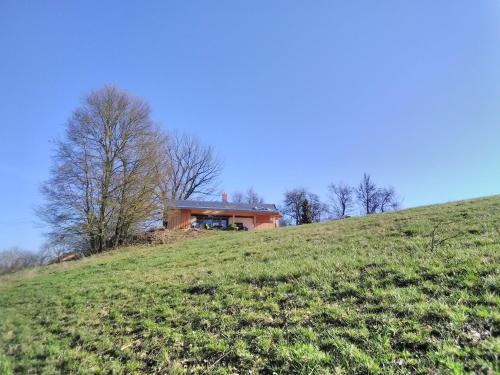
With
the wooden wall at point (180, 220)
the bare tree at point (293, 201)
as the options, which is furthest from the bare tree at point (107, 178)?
the bare tree at point (293, 201)

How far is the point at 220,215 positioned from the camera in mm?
37094

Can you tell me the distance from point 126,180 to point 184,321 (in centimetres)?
2080

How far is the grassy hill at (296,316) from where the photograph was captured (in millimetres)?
4082

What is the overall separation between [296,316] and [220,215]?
3181cm

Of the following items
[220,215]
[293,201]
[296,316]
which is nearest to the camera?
[296,316]

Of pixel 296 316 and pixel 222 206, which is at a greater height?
pixel 222 206

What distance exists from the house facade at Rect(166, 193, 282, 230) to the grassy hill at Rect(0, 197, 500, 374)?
23.1 meters

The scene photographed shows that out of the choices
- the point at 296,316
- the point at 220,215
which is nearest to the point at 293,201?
the point at 220,215

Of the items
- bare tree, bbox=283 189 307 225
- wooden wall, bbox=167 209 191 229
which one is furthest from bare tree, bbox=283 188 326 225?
wooden wall, bbox=167 209 191 229

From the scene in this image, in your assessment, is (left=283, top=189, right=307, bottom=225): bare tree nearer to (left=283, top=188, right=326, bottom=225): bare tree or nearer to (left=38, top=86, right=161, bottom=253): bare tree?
(left=283, top=188, right=326, bottom=225): bare tree

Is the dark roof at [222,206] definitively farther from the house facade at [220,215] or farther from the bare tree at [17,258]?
the bare tree at [17,258]

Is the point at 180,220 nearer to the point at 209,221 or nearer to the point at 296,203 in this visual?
the point at 209,221

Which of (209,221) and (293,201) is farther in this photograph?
(293,201)

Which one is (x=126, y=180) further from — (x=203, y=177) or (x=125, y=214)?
(x=203, y=177)
